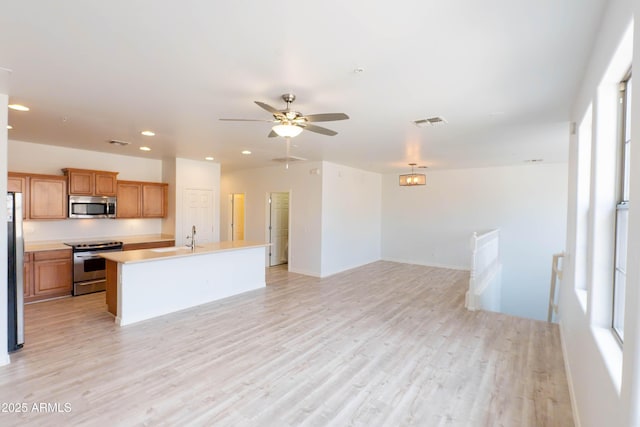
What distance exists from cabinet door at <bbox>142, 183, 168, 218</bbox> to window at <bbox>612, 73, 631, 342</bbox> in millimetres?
7505

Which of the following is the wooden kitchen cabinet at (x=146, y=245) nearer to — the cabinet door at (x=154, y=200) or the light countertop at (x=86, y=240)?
the light countertop at (x=86, y=240)

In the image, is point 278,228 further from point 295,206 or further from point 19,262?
point 19,262

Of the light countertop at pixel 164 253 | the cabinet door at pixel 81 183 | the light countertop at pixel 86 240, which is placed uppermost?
the cabinet door at pixel 81 183

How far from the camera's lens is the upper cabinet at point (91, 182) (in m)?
5.67

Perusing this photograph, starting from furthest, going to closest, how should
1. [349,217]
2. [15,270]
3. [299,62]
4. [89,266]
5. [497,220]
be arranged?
[349,217]
[497,220]
[89,266]
[15,270]
[299,62]

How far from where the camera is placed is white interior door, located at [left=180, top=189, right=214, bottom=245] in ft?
23.3

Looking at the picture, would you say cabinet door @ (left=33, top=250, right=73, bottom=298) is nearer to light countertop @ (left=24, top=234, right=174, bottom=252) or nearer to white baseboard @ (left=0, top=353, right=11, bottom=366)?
light countertop @ (left=24, top=234, right=174, bottom=252)

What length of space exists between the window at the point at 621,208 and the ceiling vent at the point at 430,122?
1.98 meters

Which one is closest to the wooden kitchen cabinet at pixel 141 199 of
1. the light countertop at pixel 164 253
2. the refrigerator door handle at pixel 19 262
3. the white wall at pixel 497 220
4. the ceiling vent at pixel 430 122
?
the light countertop at pixel 164 253

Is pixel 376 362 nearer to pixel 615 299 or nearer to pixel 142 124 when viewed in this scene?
pixel 615 299

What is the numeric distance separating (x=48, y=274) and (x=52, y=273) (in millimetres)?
53

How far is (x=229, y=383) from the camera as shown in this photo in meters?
2.81

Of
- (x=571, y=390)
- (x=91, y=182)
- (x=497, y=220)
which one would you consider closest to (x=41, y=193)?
(x=91, y=182)

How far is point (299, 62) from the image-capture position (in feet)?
7.96
